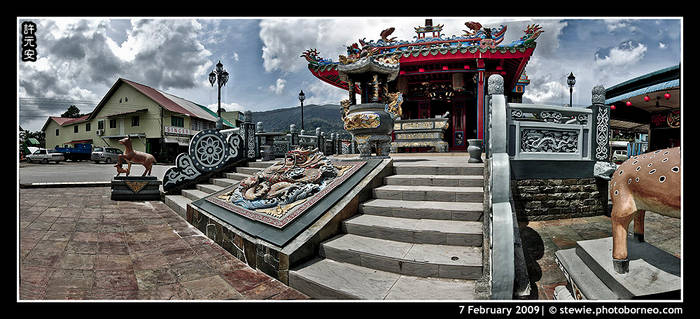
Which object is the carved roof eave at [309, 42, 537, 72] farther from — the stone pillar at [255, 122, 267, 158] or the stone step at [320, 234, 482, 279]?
the stone step at [320, 234, 482, 279]

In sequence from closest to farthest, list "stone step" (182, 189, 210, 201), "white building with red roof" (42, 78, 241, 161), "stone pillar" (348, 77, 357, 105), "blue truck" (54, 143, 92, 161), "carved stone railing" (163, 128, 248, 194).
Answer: "stone pillar" (348, 77, 357, 105) → "stone step" (182, 189, 210, 201) → "carved stone railing" (163, 128, 248, 194) → "blue truck" (54, 143, 92, 161) → "white building with red roof" (42, 78, 241, 161)

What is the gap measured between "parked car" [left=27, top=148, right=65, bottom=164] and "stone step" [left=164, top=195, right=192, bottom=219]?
24.3m

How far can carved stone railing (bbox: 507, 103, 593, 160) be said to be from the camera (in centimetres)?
502

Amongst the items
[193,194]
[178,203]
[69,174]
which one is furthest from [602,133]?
[69,174]

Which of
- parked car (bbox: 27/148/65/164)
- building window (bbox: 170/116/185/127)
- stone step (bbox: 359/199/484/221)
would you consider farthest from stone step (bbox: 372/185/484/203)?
parked car (bbox: 27/148/65/164)

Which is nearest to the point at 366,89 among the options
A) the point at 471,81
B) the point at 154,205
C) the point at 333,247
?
the point at 333,247

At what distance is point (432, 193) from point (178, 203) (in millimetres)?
5949

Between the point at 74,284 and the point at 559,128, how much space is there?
292 inches

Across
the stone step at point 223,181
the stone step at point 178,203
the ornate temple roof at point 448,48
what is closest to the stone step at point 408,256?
the stone step at point 178,203

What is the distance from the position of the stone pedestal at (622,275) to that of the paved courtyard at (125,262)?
118 inches

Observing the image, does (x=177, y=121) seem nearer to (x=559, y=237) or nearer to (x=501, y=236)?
(x=559, y=237)

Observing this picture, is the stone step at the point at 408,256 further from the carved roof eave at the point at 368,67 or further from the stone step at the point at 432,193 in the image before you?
the carved roof eave at the point at 368,67

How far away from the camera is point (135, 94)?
82.4ft
